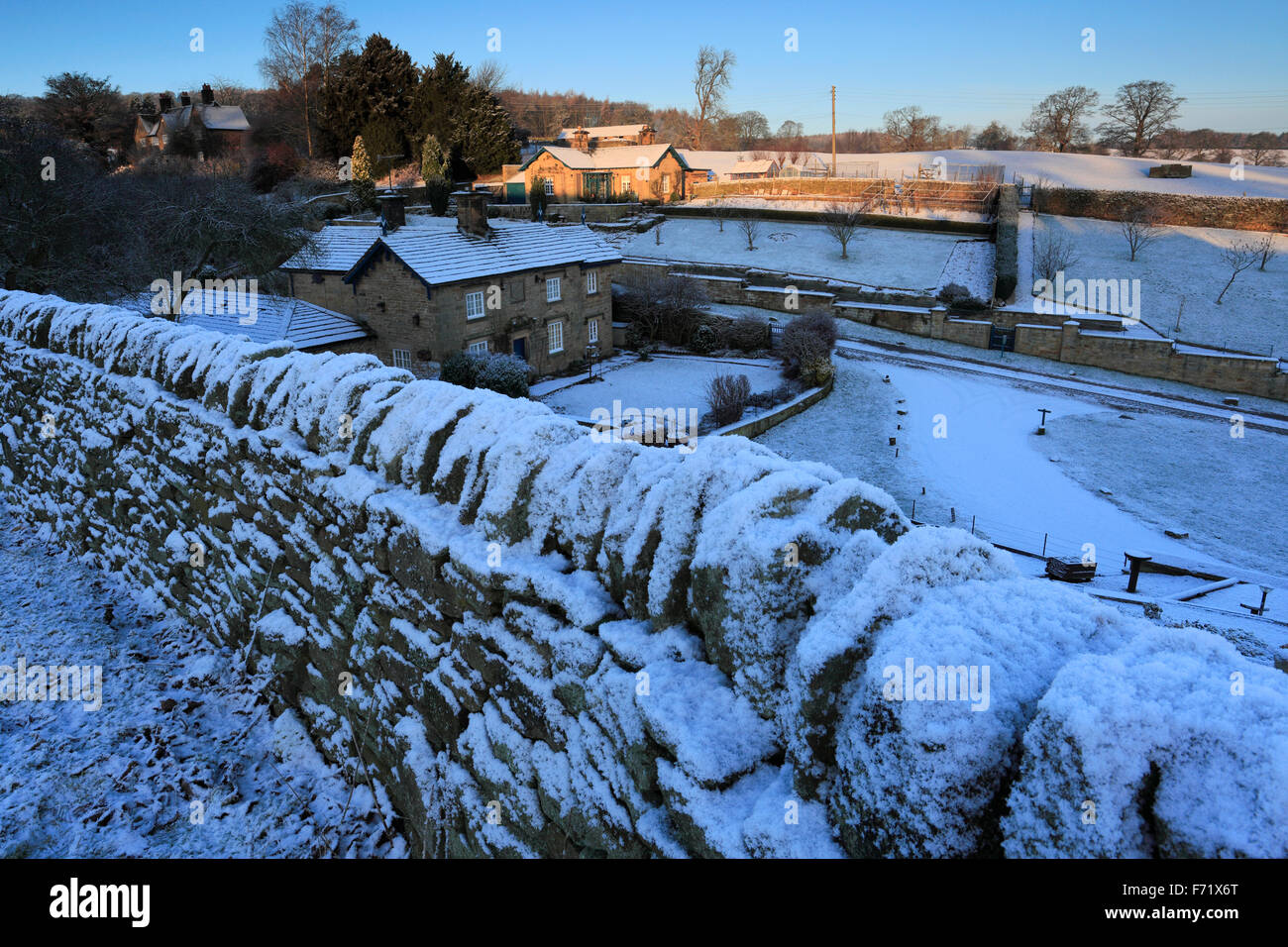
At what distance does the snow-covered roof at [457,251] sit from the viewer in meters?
22.1

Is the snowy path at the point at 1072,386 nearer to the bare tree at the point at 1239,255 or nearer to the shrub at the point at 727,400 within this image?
the shrub at the point at 727,400

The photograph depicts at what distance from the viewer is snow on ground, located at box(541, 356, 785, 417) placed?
2206 centimetres

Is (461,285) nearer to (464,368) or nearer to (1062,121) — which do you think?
(464,368)

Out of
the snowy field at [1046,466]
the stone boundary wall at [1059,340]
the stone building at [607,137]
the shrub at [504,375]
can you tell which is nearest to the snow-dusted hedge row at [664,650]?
the snowy field at [1046,466]

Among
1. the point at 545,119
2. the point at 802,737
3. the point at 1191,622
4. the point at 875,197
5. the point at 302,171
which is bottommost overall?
the point at 1191,622

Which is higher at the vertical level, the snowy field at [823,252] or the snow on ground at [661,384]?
the snowy field at [823,252]

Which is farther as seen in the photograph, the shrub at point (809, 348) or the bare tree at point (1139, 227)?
the bare tree at point (1139, 227)

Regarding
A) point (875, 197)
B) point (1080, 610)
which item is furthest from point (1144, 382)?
point (1080, 610)

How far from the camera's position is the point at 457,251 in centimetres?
2341

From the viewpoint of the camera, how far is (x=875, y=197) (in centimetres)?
4769

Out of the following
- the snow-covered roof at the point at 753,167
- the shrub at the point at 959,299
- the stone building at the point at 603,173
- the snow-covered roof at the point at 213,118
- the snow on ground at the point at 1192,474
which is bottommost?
the snow on ground at the point at 1192,474

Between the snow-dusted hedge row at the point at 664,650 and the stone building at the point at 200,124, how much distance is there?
63.3 m
